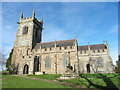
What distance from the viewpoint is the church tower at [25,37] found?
35969 mm

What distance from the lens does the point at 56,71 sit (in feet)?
99.5

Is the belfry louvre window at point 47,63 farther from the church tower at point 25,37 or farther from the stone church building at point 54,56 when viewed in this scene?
the church tower at point 25,37

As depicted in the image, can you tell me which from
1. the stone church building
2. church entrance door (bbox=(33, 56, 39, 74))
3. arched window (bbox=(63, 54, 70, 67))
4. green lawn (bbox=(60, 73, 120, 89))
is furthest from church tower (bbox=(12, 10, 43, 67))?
green lawn (bbox=(60, 73, 120, 89))

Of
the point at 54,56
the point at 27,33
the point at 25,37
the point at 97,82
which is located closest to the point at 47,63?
the point at 54,56

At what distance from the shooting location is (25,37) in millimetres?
38000

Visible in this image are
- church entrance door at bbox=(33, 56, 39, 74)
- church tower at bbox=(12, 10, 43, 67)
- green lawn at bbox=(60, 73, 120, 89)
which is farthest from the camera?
church tower at bbox=(12, 10, 43, 67)

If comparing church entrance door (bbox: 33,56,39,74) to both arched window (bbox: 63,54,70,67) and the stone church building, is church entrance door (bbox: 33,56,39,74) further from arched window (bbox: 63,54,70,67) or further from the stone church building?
arched window (bbox: 63,54,70,67)

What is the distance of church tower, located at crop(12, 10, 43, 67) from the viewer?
35969mm

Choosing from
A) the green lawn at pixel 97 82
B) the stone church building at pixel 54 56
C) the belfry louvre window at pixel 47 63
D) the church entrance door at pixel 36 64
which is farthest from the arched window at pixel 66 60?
the green lawn at pixel 97 82

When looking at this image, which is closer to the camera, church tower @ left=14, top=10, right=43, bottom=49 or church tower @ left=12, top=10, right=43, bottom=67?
church tower @ left=12, top=10, right=43, bottom=67

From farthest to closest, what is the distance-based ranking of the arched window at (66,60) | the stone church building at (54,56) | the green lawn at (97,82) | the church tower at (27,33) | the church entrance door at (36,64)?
the church tower at (27,33), the church entrance door at (36,64), the arched window at (66,60), the stone church building at (54,56), the green lawn at (97,82)

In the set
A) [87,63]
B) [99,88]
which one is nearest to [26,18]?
[87,63]

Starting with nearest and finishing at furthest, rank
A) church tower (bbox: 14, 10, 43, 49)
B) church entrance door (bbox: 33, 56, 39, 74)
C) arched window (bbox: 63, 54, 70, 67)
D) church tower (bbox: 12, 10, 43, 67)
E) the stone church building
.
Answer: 1. the stone church building
2. arched window (bbox: 63, 54, 70, 67)
3. church entrance door (bbox: 33, 56, 39, 74)
4. church tower (bbox: 12, 10, 43, 67)
5. church tower (bbox: 14, 10, 43, 49)

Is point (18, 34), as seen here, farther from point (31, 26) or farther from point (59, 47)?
point (59, 47)
